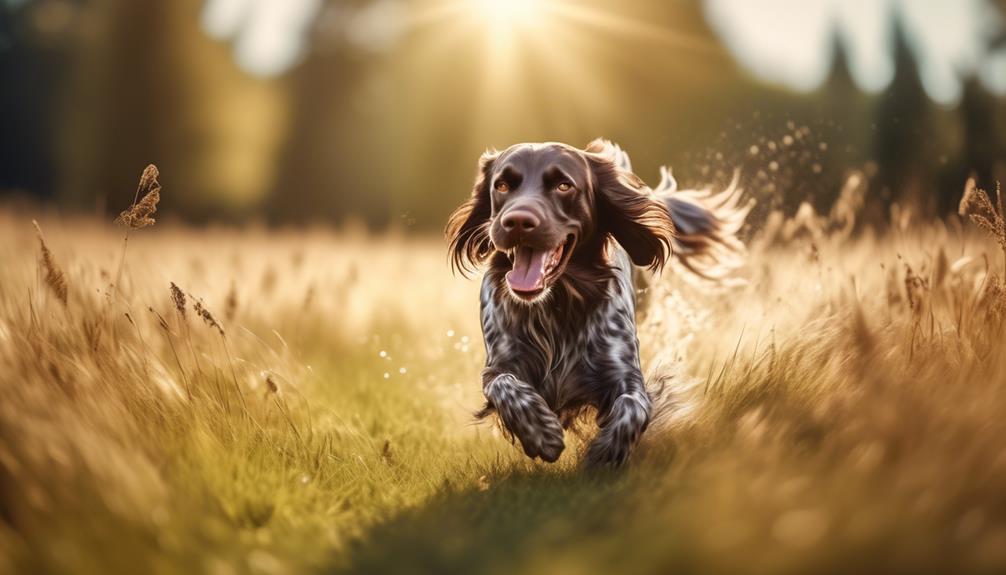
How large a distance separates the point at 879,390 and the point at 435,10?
1929 cm

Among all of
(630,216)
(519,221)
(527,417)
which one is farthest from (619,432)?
(630,216)

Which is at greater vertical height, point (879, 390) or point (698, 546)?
point (879, 390)

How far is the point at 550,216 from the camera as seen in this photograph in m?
3.50

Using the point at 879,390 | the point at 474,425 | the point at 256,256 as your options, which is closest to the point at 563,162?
the point at 474,425

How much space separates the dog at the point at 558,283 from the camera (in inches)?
134

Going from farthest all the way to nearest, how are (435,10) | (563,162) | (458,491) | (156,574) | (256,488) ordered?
(435,10) → (563,162) → (458,491) → (256,488) → (156,574)

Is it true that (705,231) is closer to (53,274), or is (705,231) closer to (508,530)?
(508,530)

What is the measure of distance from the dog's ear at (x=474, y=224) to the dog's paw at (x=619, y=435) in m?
1.04

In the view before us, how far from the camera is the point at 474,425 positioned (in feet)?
13.5

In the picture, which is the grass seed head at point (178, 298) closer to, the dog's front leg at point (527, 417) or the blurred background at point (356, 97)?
the dog's front leg at point (527, 417)

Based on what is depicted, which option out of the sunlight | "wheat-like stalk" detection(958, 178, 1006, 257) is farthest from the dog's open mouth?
the sunlight

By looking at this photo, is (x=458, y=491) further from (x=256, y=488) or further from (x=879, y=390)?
(x=879, y=390)

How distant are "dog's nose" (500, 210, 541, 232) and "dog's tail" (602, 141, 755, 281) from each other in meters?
2.16

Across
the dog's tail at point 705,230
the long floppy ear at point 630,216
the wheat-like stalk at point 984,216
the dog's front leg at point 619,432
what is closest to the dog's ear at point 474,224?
the long floppy ear at point 630,216
